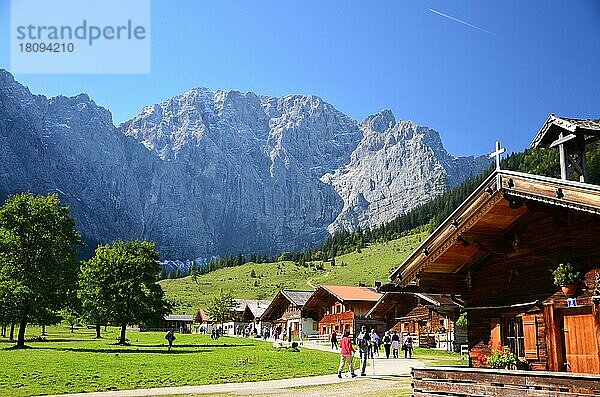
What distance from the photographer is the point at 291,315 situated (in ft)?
309

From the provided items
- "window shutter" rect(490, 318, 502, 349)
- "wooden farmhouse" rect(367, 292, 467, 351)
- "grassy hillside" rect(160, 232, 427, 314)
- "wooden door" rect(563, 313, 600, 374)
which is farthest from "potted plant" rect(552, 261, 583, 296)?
"grassy hillside" rect(160, 232, 427, 314)

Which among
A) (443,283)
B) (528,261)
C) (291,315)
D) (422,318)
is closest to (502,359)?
(528,261)

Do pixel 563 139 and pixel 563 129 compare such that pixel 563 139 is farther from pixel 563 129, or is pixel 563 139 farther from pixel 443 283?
pixel 443 283

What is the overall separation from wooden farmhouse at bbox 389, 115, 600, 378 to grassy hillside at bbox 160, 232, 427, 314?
125m

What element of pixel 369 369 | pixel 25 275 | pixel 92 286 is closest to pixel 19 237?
pixel 25 275

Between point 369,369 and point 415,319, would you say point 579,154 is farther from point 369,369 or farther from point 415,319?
point 415,319

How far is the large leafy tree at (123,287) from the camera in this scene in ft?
194

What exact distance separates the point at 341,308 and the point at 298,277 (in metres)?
99.4

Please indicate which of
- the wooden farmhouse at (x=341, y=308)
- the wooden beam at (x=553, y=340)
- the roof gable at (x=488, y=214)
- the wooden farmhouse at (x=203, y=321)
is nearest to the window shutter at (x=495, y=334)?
the roof gable at (x=488, y=214)

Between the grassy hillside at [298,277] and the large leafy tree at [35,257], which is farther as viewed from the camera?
the grassy hillside at [298,277]

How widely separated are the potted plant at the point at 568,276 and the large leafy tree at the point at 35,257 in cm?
4343

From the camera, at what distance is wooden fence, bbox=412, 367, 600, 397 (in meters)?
10.7

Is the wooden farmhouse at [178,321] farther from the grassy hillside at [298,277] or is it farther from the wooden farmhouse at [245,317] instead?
the wooden farmhouse at [245,317]

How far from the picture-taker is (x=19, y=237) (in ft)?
164
